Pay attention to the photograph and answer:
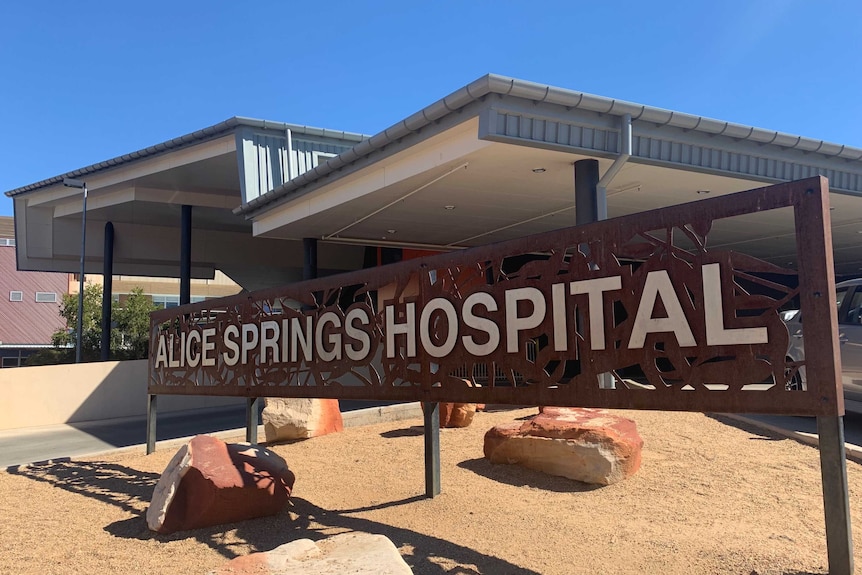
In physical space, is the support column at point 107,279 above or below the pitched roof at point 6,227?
below

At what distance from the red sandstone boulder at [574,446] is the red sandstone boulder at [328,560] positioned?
283 centimetres

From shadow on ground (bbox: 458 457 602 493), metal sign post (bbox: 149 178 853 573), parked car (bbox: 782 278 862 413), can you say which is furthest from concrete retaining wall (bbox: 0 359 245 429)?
parked car (bbox: 782 278 862 413)

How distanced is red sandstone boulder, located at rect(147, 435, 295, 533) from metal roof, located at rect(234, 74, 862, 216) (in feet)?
14.4

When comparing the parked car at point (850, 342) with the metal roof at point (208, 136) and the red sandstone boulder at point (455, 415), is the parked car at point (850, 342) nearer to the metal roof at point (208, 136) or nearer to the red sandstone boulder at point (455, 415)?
the red sandstone boulder at point (455, 415)

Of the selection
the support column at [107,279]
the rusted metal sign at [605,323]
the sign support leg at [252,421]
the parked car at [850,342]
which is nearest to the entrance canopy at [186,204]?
the support column at [107,279]

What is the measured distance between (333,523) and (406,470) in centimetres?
175

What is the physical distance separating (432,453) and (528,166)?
4.31 meters

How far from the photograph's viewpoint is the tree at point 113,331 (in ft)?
72.8

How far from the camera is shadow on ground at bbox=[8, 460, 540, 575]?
4.34 m

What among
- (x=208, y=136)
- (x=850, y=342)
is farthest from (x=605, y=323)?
(x=208, y=136)

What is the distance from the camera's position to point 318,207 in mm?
11695

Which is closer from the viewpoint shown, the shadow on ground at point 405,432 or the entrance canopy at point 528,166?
the entrance canopy at point 528,166

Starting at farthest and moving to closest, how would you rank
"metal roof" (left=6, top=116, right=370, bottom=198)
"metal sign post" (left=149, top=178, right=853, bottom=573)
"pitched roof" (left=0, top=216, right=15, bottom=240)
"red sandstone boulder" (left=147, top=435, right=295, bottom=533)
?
"pitched roof" (left=0, top=216, right=15, bottom=240) < "metal roof" (left=6, top=116, right=370, bottom=198) < "red sandstone boulder" (left=147, top=435, right=295, bottom=533) < "metal sign post" (left=149, top=178, right=853, bottom=573)

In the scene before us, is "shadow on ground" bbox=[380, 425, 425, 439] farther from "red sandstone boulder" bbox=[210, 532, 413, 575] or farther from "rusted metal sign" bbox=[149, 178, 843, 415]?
"red sandstone boulder" bbox=[210, 532, 413, 575]
